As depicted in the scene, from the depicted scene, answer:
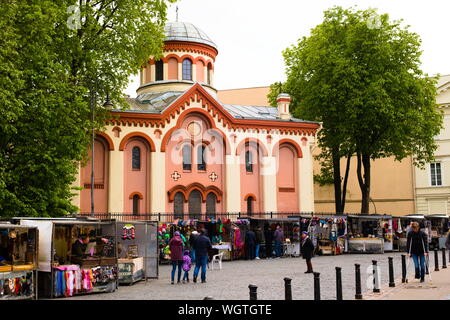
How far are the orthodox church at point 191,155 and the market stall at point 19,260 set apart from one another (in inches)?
709

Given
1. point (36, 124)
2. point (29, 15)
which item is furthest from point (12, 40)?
point (36, 124)

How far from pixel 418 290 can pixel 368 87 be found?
2363 cm

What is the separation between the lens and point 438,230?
35500mm

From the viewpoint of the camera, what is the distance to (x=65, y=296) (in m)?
15.9

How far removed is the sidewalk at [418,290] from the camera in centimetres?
1351

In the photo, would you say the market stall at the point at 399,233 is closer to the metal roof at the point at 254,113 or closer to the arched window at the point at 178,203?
the metal roof at the point at 254,113

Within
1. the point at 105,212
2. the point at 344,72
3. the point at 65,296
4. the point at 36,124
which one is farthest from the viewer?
the point at 344,72

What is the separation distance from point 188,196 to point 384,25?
56.3ft

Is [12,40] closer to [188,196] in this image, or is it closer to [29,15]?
[29,15]

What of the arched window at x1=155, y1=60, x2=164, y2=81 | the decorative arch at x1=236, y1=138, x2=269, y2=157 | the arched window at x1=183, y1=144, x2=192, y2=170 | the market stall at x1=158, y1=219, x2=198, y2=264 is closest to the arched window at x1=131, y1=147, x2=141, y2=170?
A: the arched window at x1=183, y1=144, x2=192, y2=170

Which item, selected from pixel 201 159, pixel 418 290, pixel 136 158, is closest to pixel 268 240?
pixel 201 159

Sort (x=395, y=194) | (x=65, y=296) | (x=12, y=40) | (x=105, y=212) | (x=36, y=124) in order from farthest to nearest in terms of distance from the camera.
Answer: (x=395, y=194) → (x=105, y=212) → (x=36, y=124) → (x=12, y=40) → (x=65, y=296)

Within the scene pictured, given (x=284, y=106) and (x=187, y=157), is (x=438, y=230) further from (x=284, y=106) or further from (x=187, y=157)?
(x=187, y=157)

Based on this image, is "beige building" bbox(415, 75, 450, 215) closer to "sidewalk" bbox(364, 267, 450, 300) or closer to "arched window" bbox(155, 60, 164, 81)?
"arched window" bbox(155, 60, 164, 81)
